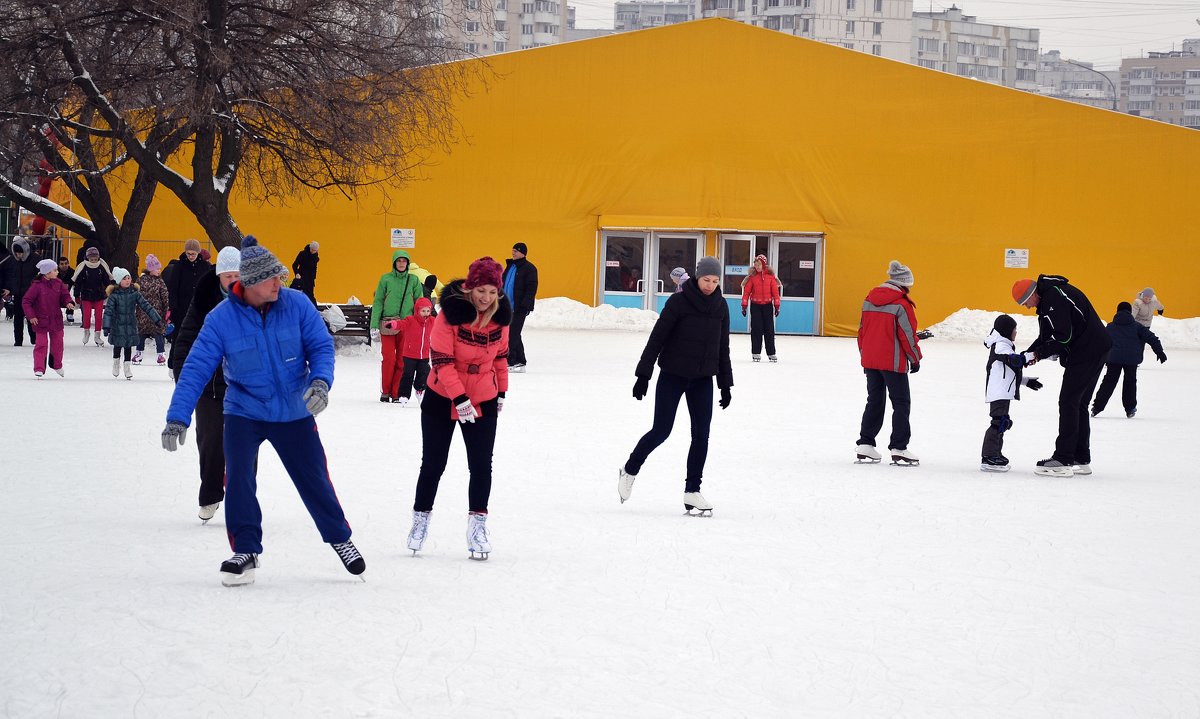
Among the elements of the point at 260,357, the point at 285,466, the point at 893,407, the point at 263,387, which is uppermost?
the point at 260,357

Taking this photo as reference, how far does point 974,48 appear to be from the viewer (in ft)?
480

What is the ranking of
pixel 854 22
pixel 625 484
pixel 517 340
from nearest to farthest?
pixel 625 484 → pixel 517 340 → pixel 854 22

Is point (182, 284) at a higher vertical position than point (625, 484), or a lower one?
higher

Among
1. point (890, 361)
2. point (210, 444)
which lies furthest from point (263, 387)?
point (890, 361)

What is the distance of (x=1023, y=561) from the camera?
23.0 ft

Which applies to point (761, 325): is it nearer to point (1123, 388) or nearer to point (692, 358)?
point (1123, 388)

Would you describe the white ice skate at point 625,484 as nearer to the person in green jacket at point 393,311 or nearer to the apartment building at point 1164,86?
the person in green jacket at point 393,311

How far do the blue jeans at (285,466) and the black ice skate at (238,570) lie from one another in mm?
39

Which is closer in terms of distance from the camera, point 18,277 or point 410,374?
point 410,374

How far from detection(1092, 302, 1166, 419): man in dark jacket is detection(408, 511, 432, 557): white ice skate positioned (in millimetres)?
10332

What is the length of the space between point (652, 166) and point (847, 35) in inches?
3669

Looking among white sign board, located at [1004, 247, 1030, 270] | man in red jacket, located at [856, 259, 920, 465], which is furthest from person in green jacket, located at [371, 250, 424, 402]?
white sign board, located at [1004, 247, 1030, 270]

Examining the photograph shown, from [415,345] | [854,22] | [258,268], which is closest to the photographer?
[258,268]

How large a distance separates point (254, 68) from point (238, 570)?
51.1 ft
